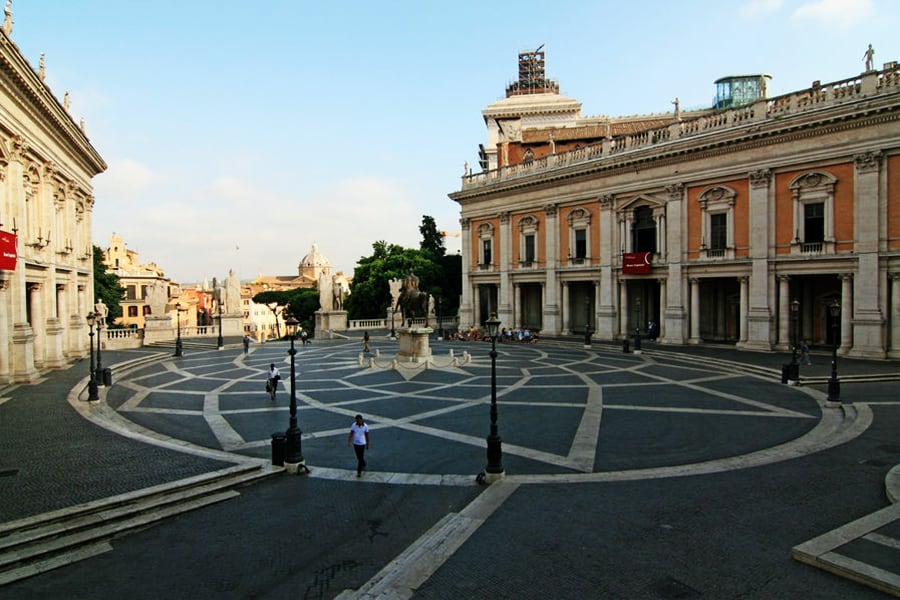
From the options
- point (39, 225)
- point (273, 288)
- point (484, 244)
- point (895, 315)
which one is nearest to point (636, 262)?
point (895, 315)

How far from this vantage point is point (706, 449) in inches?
518

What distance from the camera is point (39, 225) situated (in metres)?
25.8

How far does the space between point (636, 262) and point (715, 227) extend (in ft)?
17.5

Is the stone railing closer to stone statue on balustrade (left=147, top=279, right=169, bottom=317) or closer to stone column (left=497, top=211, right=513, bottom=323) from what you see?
stone column (left=497, top=211, right=513, bottom=323)

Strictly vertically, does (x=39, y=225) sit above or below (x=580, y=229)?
below

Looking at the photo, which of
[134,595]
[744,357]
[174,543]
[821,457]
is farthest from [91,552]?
[744,357]

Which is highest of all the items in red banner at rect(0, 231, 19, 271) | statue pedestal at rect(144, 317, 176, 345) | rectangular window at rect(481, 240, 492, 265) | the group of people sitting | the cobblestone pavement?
rectangular window at rect(481, 240, 492, 265)

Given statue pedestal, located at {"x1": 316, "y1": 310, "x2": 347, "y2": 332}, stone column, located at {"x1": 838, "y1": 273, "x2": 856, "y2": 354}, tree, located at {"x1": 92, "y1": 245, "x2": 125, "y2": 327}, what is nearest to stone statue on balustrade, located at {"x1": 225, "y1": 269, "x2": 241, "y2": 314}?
statue pedestal, located at {"x1": 316, "y1": 310, "x2": 347, "y2": 332}

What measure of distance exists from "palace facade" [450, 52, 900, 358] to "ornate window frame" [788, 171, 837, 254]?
0.19 feet

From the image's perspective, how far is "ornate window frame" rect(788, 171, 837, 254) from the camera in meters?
27.8

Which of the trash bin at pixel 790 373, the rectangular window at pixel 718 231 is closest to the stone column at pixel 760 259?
the rectangular window at pixel 718 231

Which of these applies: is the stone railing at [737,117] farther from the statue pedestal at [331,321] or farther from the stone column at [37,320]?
the stone column at [37,320]

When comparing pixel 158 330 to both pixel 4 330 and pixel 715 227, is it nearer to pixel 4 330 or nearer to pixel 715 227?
pixel 4 330

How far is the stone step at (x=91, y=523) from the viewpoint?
816 centimetres
